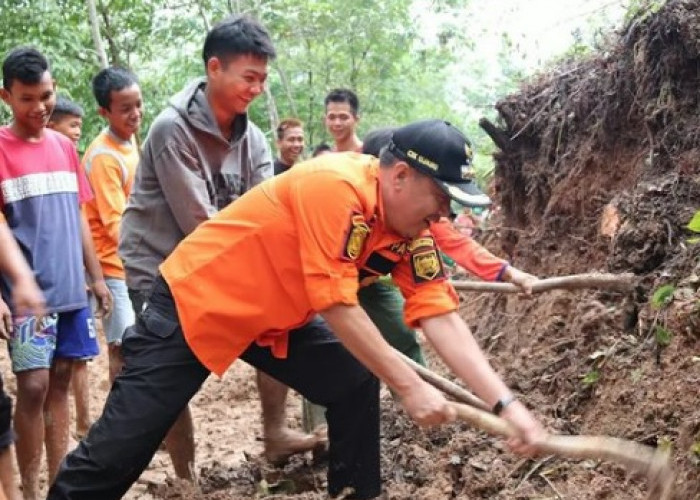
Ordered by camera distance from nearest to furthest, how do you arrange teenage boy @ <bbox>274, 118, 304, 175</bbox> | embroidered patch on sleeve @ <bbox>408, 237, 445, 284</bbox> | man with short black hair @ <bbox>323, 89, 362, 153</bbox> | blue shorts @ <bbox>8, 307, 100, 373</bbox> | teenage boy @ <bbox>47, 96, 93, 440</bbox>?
embroidered patch on sleeve @ <bbox>408, 237, 445, 284</bbox>, blue shorts @ <bbox>8, 307, 100, 373</bbox>, teenage boy @ <bbox>47, 96, 93, 440</bbox>, man with short black hair @ <bbox>323, 89, 362, 153</bbox>, teenage boy @ <bbox>274, 118, 304, 175</bbox>

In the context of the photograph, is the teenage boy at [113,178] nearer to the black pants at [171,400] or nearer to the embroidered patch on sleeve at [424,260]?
the black pants at [171,400]

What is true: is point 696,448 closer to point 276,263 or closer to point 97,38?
point 276,263

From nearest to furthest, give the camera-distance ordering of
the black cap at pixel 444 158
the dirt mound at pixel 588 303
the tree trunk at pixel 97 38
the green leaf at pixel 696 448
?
the black cap at pixel 444 158, the green leaf at pixel 696 448, the dirt mound at pixel 588 303, the tree trunk at pixel 97 38

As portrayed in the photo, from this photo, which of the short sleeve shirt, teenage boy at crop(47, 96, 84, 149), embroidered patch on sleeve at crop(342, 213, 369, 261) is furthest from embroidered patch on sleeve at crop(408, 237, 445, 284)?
teenage boy at crop(47, 96, 84, 149)

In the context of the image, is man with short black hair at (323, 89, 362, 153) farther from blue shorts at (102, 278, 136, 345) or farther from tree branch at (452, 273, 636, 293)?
tree branch at (452, 273, 636, 293)

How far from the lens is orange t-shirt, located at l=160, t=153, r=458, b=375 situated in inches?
109

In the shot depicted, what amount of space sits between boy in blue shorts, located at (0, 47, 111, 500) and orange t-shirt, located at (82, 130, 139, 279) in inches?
32.4

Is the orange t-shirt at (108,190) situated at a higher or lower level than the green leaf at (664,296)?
higher

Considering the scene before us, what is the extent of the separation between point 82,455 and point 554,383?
8.39 feet

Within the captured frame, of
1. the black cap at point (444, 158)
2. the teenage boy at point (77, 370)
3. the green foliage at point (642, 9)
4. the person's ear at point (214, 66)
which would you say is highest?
the green foliage at point (642, 9)

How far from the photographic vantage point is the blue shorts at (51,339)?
145 inches

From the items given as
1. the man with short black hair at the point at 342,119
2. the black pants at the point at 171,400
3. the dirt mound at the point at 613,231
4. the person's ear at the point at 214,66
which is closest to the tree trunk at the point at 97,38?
the man with short black hair at the point at 342,119

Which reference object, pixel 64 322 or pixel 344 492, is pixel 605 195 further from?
pixel 64 322

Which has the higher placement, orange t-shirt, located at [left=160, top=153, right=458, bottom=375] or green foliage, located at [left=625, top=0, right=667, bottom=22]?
green foliage, located at [left=625, top=0, right=667, bottom=22]
